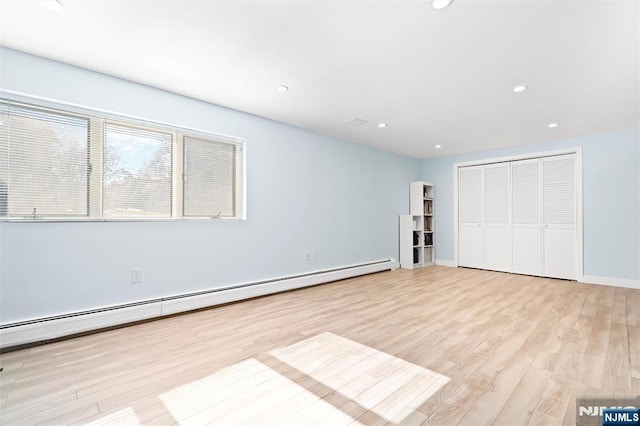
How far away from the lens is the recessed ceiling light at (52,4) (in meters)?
1.86

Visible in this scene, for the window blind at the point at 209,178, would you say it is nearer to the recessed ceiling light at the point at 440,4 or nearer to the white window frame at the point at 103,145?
the white window frame at the point at 103,145

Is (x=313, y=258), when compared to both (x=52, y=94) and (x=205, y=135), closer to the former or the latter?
(x=205, y=135)

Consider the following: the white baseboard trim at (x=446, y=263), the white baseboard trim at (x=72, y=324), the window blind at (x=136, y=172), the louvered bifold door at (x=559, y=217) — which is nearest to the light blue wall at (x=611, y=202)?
the louvered bifold door at (x=559, y=217)

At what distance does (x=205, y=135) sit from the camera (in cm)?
357

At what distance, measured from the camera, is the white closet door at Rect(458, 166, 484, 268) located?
6.06 metres

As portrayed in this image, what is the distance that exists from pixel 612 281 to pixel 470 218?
2.34m

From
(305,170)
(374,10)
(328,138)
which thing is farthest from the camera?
(328,138)

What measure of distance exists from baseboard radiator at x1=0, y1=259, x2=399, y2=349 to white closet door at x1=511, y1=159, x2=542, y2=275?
396 cm

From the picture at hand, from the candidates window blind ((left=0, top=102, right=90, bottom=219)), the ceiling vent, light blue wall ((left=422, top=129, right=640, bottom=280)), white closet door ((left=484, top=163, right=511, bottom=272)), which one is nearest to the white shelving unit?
white closet door ((left=484, top=163, right=511, bottom=272))

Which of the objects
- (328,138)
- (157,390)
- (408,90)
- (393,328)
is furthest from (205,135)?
(393,328)

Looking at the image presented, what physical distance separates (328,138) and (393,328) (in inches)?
128

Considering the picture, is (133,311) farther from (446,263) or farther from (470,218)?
(470,218)

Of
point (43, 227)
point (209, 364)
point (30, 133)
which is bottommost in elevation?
point (209, 364)

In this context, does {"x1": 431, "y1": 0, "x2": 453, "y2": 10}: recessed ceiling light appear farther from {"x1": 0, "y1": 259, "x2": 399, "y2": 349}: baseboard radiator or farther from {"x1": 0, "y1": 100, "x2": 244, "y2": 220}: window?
{"x1": 0, "y1": 259, "x2": 399, "y2": 349}: baseboard radiator
